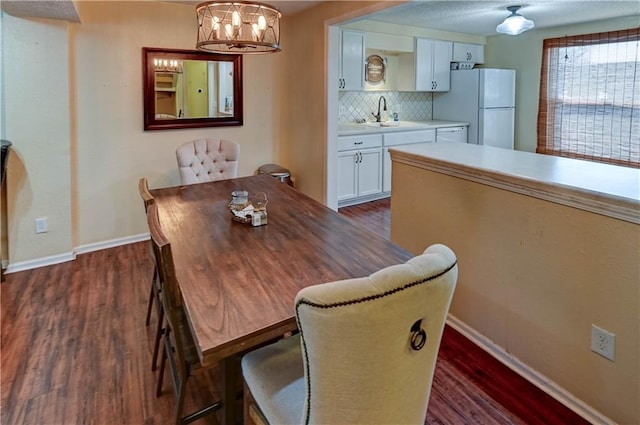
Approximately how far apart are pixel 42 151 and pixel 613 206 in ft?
12.6

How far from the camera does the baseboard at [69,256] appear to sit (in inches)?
132

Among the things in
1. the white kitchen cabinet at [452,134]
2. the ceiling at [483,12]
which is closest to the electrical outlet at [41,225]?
the ceiling at [483,12]

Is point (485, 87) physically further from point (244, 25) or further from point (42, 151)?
point (42, 151)

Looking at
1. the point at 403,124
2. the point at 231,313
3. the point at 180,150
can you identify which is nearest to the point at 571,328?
the point at 231,313

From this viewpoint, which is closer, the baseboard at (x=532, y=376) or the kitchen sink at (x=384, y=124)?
the baseboard at (x=532, y=376)

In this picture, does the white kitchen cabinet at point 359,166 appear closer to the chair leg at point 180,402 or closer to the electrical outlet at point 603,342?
the electrical outlet at point 603,342

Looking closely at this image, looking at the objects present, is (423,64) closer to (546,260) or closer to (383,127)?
(383,127)

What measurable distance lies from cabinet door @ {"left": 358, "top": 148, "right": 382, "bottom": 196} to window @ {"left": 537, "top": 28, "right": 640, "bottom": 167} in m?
2.56

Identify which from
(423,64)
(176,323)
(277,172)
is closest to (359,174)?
(277,172)

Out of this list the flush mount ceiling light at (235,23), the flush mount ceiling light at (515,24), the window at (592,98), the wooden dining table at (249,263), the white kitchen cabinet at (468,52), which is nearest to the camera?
the wooden dining table at (249,263)

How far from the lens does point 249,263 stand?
5.43ft

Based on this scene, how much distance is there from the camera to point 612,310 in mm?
1683

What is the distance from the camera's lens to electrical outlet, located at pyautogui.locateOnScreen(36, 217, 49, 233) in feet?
11.2

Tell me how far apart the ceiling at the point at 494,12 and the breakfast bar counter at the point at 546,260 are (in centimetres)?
230
